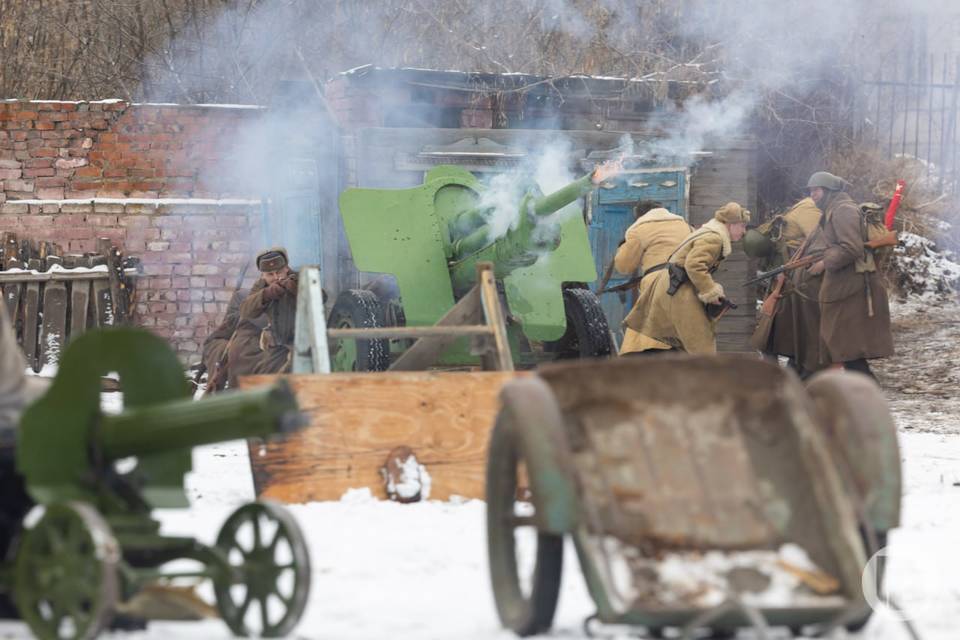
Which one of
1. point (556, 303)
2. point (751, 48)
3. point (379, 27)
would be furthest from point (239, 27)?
point (556, 303)

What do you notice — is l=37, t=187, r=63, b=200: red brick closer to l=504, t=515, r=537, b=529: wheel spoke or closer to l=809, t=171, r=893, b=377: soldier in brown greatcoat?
l=809, t=171, r=893, b=377: soldier in brown greatcoat

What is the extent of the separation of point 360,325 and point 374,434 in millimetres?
2982

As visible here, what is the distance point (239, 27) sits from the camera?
16562 millimetres

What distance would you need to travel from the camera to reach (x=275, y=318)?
31.7 ft

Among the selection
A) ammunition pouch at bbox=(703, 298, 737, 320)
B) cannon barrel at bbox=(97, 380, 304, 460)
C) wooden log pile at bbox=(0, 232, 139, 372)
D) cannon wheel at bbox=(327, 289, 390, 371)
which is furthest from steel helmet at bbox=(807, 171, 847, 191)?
cannon barrel at bbox=(97, 380, 304, 460)

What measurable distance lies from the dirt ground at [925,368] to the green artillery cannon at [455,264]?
2.34 m

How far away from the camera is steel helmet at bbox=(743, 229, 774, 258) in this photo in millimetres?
12156

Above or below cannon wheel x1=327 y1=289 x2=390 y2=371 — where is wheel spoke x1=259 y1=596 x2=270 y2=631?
above

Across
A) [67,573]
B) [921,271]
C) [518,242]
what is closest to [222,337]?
[518,242]

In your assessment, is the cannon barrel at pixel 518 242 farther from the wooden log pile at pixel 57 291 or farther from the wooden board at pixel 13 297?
the wooden board at pixel 13 297

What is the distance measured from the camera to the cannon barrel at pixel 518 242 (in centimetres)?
878

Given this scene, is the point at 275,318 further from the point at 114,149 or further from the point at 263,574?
the point at 263,574

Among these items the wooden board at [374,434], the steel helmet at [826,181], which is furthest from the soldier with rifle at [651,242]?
the wooden board at [374,434]

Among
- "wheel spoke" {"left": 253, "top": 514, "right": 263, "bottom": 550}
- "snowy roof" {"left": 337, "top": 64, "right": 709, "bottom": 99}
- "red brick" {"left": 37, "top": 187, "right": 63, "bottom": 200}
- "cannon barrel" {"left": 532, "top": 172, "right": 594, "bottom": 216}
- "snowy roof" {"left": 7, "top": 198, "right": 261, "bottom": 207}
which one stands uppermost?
"snowy roof" {"left": 337, "top": 64, "right": 709, "bottom": 99}
